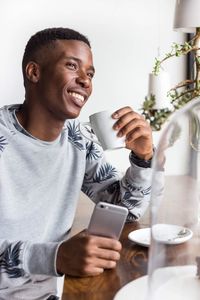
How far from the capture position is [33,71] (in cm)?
111

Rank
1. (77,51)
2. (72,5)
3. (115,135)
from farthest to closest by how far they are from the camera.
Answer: (72,5)
(77,51)
(115,135)

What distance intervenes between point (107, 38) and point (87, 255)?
2.46 meters

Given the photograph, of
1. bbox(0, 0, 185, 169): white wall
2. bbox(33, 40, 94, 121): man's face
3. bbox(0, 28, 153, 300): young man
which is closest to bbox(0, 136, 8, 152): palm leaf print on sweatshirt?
bbox(0, 28, 153, 300): young man

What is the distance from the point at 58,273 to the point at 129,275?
0.14 metres

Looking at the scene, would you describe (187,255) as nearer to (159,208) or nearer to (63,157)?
(159,208)

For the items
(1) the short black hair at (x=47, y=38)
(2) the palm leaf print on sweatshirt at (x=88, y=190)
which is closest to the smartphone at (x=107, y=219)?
(2) the palm leaf print on sweatshirt at (x=88, y=190)

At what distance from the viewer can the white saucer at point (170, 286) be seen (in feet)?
2.02

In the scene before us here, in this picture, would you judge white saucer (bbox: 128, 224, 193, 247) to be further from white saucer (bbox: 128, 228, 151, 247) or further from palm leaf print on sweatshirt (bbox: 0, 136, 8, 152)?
palm leaf print on sweatshirt (bbox: 0, 136, 8, 152)

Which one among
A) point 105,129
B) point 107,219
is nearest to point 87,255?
point 107,219

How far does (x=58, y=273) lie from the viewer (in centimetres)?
80

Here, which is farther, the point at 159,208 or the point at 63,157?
the point at 63,157

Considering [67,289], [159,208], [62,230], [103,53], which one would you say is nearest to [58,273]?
[67,289]

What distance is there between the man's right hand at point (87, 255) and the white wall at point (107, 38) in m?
2.26

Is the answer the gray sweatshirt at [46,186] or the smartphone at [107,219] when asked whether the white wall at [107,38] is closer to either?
the gray sweatshirt at [46,186]
